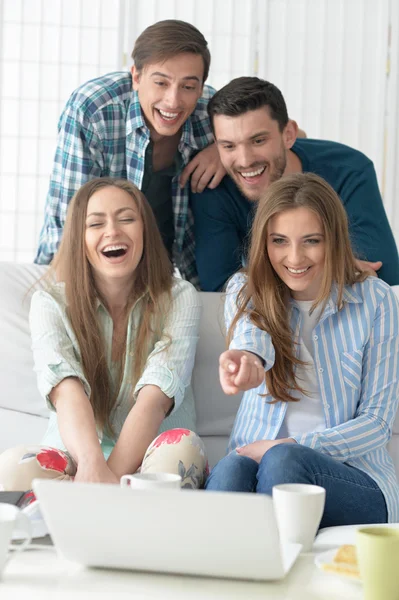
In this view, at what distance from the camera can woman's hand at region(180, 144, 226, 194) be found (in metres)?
2.36

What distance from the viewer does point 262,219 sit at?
5.91ft

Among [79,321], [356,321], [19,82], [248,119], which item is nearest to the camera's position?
[356,321]

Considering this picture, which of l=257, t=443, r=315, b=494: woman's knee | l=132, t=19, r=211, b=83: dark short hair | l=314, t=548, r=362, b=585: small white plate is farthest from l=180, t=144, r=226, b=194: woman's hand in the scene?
l=314, t=548, r=362, b=585: small white plate

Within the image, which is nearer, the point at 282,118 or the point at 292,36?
the point at 282,118

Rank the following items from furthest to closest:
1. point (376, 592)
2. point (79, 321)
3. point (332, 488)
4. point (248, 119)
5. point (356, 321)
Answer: point (248, 119), point (79, 321), point (356, 321), point (332, 488), point (376, 592)

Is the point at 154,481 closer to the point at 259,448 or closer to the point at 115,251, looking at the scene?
the point at 259,448

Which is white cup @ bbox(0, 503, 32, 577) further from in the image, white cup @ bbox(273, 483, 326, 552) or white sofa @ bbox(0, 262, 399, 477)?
white sofa @ bbox(0, 262, 399, 477)

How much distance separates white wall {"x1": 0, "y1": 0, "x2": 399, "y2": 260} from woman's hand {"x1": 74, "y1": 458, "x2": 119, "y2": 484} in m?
2.51

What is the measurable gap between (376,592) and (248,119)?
5.27 feet

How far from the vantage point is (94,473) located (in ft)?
5.37

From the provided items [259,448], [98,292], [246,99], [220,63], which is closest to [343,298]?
[259,448]

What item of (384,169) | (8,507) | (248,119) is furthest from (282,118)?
(384,169)

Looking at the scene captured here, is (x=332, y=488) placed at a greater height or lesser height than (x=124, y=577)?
lesser

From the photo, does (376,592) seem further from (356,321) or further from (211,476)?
(356,321)
